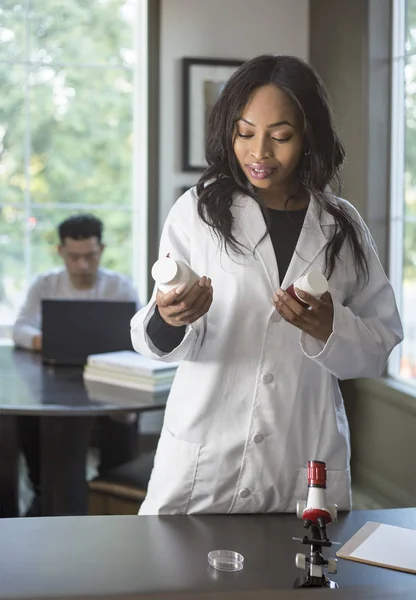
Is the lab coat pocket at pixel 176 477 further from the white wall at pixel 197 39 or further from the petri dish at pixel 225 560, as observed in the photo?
the white wall at pixel 197 39

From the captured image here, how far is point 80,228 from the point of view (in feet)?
13.5

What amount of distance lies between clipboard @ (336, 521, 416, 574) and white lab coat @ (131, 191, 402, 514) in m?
0.18

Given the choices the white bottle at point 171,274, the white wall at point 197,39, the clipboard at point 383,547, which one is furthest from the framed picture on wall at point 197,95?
the clipboard at point 383,547

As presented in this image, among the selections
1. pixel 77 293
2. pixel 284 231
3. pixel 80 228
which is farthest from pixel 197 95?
pixel 284 231

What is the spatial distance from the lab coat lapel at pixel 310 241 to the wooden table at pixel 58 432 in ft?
3.77

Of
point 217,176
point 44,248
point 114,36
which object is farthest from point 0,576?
point 114,36

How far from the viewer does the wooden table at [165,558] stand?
132 cm

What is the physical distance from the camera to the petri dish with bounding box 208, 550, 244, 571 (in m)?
1.41

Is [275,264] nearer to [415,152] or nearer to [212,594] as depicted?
[212,594]

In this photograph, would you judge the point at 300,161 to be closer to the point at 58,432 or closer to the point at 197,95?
the point at 58,432

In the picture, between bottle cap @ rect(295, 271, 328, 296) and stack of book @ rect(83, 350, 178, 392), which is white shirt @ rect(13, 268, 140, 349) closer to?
stack of book @ rect(83, 350, 178, 392)

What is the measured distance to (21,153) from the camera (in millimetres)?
4801

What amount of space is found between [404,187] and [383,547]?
8.95ft

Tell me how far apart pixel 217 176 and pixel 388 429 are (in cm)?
252
